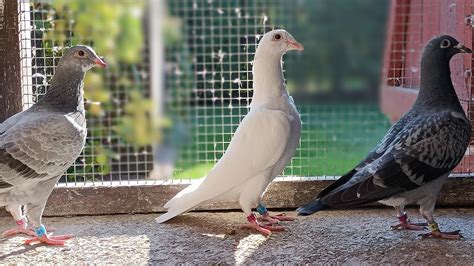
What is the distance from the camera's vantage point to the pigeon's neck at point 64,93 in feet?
7.73

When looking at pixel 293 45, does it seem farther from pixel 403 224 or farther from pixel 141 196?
pixel 141 196

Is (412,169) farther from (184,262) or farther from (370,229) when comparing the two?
(184,262)

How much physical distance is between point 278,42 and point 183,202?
73 cm

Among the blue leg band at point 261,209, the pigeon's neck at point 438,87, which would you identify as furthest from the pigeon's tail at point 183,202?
the pigeon's neck at point 438,87

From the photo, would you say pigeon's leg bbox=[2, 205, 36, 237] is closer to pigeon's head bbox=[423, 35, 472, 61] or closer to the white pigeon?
the white pigeon

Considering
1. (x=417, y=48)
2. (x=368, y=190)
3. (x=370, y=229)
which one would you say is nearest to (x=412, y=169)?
(x=368, y=190)

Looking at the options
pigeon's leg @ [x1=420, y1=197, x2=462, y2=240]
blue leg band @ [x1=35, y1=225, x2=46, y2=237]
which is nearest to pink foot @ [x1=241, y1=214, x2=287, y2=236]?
pigeon's leg @ [x1=420, y1=197, x2=462, y2=240]

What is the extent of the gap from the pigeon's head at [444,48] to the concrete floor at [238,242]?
0.67 metres

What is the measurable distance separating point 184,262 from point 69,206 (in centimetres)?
79

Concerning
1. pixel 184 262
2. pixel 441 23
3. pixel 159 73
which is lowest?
pixel 184 262

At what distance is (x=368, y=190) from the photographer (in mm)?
2135

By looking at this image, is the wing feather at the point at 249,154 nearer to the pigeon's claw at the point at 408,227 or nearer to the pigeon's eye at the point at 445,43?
the pigeon's claw at the point at 408,227

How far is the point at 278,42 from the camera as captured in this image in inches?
94.4

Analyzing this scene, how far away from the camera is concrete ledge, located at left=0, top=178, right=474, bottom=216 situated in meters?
2.63
